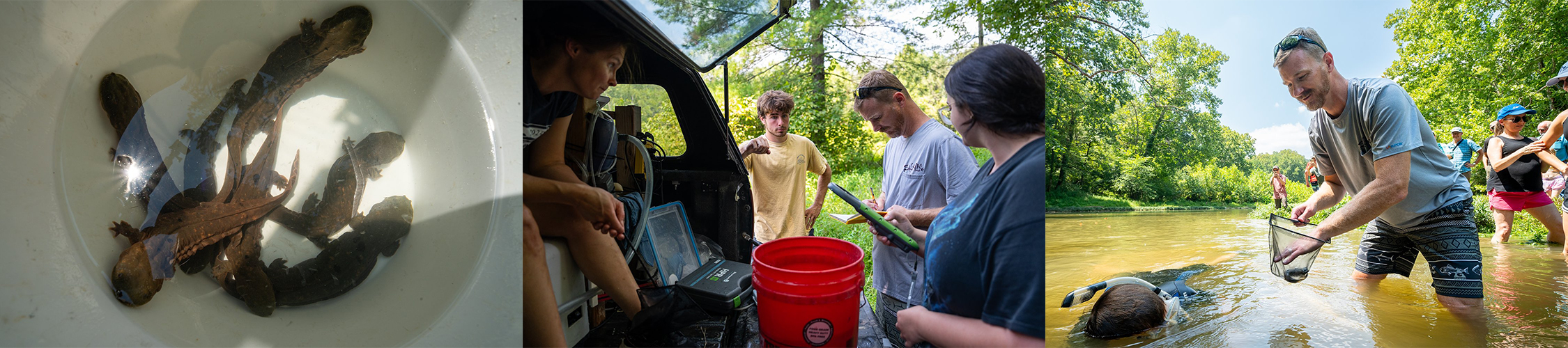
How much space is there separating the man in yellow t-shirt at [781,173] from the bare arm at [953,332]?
35.4 inches

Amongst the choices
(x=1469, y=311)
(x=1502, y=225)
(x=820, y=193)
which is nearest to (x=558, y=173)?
(x=820, y=193)

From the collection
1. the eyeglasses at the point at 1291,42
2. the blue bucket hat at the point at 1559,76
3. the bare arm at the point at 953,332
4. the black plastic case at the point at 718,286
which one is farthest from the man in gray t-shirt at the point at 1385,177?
the black plastic case at the point at 718,286

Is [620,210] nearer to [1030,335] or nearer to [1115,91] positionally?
[1030,335]

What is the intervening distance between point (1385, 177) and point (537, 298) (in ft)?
10.7

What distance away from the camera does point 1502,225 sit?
2512 millimetres

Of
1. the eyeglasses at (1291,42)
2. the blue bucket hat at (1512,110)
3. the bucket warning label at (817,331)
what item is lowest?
the bucket warning label at (817,331)

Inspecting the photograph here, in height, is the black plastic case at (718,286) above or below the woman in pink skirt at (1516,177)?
below

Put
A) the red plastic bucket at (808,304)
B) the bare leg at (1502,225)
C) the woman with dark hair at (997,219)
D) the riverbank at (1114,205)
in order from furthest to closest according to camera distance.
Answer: the bare leg at (1502,225) < the riverbank at (1114,205) < the red plastic bucket at (808,304) < the woman with dark hair at (997,219)

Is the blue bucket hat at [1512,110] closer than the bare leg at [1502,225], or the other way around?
the blue bucket hat at [1512,110]

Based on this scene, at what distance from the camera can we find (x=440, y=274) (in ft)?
4.03

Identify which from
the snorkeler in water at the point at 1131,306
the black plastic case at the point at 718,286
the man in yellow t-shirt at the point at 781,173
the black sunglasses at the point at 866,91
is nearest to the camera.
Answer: the black plastic case at the point at 718,286

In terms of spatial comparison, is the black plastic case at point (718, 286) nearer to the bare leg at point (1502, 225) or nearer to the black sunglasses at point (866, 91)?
the black sunglasses at point (866, 91)

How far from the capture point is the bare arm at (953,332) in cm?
109

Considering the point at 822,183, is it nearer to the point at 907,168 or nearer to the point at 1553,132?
the point at 907,168
